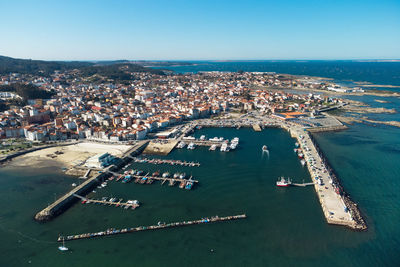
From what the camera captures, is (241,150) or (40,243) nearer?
(40,243)

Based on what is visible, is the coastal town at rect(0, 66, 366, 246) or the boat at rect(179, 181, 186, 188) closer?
the coastal town at rect(0, 66, 366, 246)

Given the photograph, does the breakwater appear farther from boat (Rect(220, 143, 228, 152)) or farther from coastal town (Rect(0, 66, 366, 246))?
boat (Rect(220, 143, 228, 152))

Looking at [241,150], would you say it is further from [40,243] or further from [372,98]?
[372,98]

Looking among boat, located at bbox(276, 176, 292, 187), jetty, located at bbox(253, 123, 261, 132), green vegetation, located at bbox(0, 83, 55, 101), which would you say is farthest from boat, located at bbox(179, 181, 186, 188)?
green vegetation, located at bbox(0, 83, 55, 101)

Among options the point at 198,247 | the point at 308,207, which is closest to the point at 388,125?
the point at 308,207

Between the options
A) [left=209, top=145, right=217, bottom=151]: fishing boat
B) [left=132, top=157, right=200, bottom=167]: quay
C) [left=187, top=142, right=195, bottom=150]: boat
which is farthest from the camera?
[left=187, top=142, right=195, bottom=150]: boat

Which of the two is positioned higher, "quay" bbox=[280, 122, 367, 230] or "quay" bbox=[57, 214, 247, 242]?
"quay" bbox=[280, 122, 367, 230]

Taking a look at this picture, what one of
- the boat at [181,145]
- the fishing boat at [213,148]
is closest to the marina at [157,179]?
the boat at [181,145]

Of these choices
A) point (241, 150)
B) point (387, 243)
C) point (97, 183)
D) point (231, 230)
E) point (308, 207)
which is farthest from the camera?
point (241, 150)
